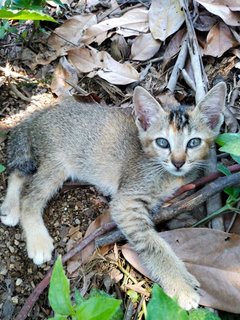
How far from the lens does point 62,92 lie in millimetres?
4723

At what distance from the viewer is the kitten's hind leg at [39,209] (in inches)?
149

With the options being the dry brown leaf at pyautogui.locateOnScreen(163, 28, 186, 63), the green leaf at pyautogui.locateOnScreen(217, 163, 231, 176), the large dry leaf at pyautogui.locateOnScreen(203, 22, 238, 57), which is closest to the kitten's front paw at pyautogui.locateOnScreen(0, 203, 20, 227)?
the green leaf at pyautogui.locateOnScreen(217, 163, 231, 176)

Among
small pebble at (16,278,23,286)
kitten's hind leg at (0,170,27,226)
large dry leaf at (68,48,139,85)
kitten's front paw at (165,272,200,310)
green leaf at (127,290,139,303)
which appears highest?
large dry leaf at (68,48,139,85)

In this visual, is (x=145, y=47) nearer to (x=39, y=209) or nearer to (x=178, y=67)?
(x=178, y=67)

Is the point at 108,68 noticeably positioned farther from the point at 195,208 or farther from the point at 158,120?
the point at 195,208

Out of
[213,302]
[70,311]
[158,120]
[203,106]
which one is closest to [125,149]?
[158,120]

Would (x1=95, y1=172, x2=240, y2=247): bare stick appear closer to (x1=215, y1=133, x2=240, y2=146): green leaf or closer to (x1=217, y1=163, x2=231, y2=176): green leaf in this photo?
(x1=217, y1=163, x2=231, y2=176): green leaf

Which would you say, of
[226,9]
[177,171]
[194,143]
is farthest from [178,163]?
[226,9]

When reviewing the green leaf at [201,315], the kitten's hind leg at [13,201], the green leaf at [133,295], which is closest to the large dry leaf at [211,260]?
the green leaf at [133,295]

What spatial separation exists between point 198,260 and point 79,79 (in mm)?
2224

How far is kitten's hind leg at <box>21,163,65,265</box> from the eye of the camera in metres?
3.78

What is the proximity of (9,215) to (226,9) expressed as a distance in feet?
8.51

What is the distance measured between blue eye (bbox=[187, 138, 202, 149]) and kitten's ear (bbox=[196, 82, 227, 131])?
6.9 inches

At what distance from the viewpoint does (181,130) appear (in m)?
3.79
